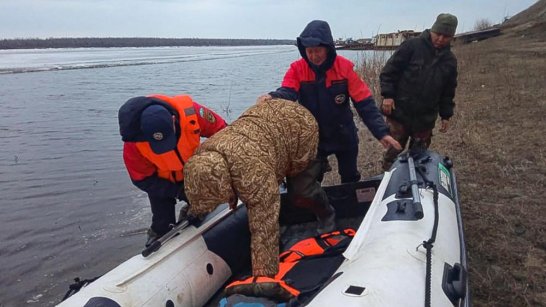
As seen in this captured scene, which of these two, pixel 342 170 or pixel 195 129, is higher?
pixel 195 129

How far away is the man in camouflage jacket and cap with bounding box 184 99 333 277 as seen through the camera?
83.6 inches

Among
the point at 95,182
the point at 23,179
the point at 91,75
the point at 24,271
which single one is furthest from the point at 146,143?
the point at 91,75

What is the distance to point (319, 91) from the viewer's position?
3.17 m

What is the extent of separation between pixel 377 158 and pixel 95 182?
3.42m

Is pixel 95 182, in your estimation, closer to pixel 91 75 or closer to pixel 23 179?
pixel 23 179

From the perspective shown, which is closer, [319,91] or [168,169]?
[168,169]

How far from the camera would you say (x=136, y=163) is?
2.77 metres

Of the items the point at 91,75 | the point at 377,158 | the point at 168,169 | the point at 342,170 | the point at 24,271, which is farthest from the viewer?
the point at 91,75

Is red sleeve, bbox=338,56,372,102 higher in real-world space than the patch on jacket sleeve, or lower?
higher

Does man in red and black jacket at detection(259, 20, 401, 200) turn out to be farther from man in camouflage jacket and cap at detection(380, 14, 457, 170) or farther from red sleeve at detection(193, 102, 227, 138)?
man in camouflage jacket and cap at detection(380, 14, 457, 170)

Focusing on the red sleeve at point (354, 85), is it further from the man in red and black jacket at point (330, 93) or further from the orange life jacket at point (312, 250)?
the orange life jacket at point (312, 250)

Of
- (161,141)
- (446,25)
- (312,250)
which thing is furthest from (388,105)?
(161,141)

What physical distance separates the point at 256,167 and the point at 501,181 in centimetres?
272

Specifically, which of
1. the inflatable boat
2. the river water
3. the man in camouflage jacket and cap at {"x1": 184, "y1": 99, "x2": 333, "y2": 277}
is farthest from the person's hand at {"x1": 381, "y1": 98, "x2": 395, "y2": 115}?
the river water
